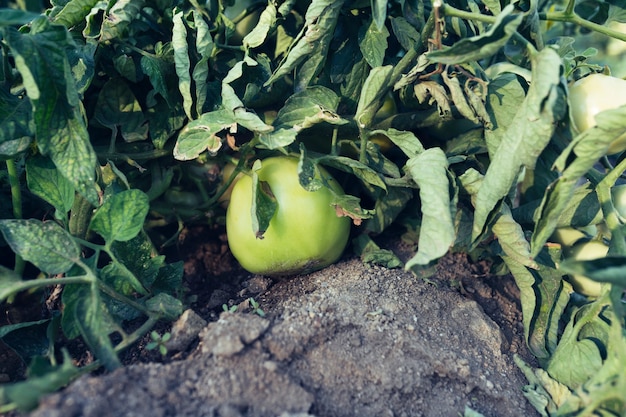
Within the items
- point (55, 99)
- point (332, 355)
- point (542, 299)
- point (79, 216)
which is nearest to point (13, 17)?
point (55, 99)

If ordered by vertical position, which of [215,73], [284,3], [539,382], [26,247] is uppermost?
[284,3]

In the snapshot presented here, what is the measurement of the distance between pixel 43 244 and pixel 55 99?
0.24 meters

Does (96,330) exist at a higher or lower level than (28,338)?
higher

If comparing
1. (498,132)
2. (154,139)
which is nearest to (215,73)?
(154,139)

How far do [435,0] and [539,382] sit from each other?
0.70 meters

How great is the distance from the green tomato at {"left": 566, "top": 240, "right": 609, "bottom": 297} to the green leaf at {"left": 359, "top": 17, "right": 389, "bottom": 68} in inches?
23.3

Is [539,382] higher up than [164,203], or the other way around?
[164,203]

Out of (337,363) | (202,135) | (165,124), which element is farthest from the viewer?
(165,124)

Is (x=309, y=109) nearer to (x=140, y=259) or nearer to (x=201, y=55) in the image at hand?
(x=201, y=55)

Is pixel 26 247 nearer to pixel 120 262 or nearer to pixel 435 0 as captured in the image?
pixel 120 262

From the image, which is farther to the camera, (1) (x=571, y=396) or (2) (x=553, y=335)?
(2) (x=553, y=335)

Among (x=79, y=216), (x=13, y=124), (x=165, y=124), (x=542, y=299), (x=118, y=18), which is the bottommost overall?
(x=542, y=299)

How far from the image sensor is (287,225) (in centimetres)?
109

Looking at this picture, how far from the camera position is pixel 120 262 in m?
0.99
